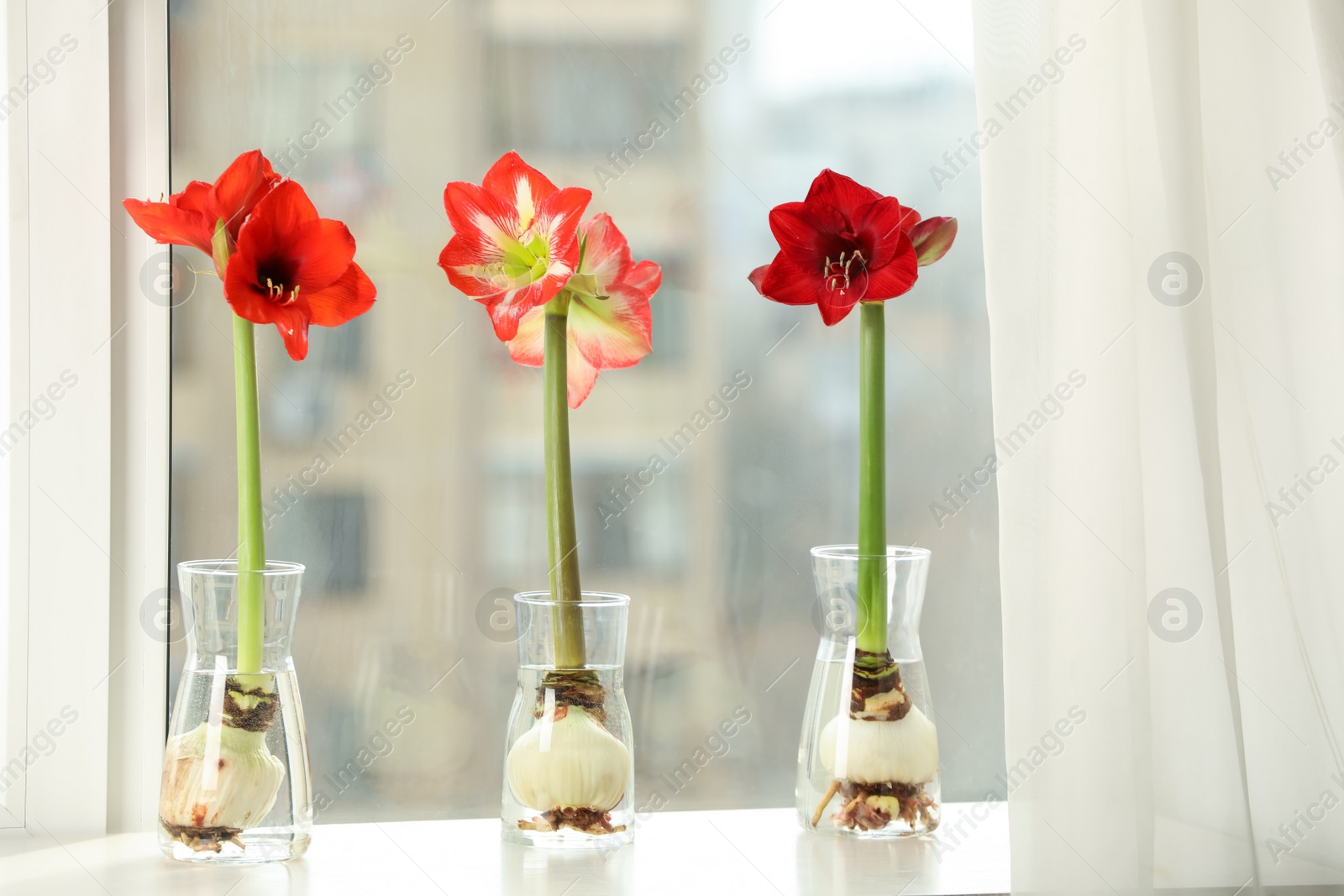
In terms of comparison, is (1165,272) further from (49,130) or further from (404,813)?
(49,130)

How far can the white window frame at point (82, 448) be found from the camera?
2.90 ft

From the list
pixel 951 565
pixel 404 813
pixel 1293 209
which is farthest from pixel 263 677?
pixel 1293 209

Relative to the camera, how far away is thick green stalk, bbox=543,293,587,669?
33.1 inches

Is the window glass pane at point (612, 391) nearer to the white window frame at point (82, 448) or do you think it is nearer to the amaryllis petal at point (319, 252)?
the white window frame at point (82, 448)

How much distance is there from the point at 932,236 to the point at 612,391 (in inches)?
12.5

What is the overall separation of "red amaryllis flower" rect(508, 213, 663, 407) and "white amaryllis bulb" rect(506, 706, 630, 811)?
26 centimetres

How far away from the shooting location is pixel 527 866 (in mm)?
803

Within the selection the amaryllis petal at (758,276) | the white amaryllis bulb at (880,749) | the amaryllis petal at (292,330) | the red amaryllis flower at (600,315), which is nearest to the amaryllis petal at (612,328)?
the red amaryllis flower at (600,315)

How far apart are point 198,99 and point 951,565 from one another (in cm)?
81

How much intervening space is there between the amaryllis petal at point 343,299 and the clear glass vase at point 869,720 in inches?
16.7

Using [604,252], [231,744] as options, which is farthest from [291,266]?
[231,744]

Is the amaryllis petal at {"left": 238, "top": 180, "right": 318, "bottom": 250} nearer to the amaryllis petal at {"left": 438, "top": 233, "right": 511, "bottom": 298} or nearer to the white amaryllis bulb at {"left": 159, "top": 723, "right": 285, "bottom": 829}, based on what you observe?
the amaryllis petal at {"left": 438, "top": 233, "right": 511, "bottom": 298}

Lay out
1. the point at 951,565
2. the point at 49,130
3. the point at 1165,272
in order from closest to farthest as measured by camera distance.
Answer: the point at 1165,272, the point at 49,130, the point at 951,565

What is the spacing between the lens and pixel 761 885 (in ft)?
2.57
